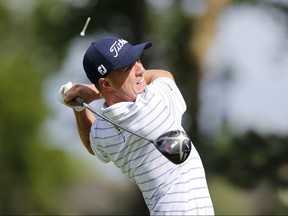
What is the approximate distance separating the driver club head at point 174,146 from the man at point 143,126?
0.21 meters

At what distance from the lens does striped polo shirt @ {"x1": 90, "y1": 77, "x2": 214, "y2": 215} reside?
19.4ft

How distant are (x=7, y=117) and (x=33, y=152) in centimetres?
151

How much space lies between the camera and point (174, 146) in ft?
18.6

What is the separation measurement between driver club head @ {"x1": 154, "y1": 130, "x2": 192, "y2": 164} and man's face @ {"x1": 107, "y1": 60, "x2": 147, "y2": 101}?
0.43 metres

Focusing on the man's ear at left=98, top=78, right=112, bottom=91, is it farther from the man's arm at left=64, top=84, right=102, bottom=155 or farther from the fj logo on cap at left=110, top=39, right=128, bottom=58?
the man's arm at left=64, top=84, right=102, bottom=155

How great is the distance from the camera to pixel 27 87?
1312 inches

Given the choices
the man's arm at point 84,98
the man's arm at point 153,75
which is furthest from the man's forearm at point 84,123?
the man's arm at point 153,75

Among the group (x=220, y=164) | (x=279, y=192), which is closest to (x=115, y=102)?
(x=279, y=192)

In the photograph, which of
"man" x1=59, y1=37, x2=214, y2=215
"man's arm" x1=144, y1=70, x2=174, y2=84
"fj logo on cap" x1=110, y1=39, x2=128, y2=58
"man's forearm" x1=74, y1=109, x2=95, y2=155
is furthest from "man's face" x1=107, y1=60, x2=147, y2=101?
"man's forearm" x1=74, y1=109, x2=95, y2=155

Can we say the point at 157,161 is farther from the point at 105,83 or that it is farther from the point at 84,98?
the point at 84,98

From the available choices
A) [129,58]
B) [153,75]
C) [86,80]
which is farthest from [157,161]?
[86,80]

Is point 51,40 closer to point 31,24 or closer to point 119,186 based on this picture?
point 31,24

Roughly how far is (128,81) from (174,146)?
1.99ft

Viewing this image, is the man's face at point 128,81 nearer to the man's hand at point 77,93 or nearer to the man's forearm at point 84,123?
the man's hand at point 77,93
